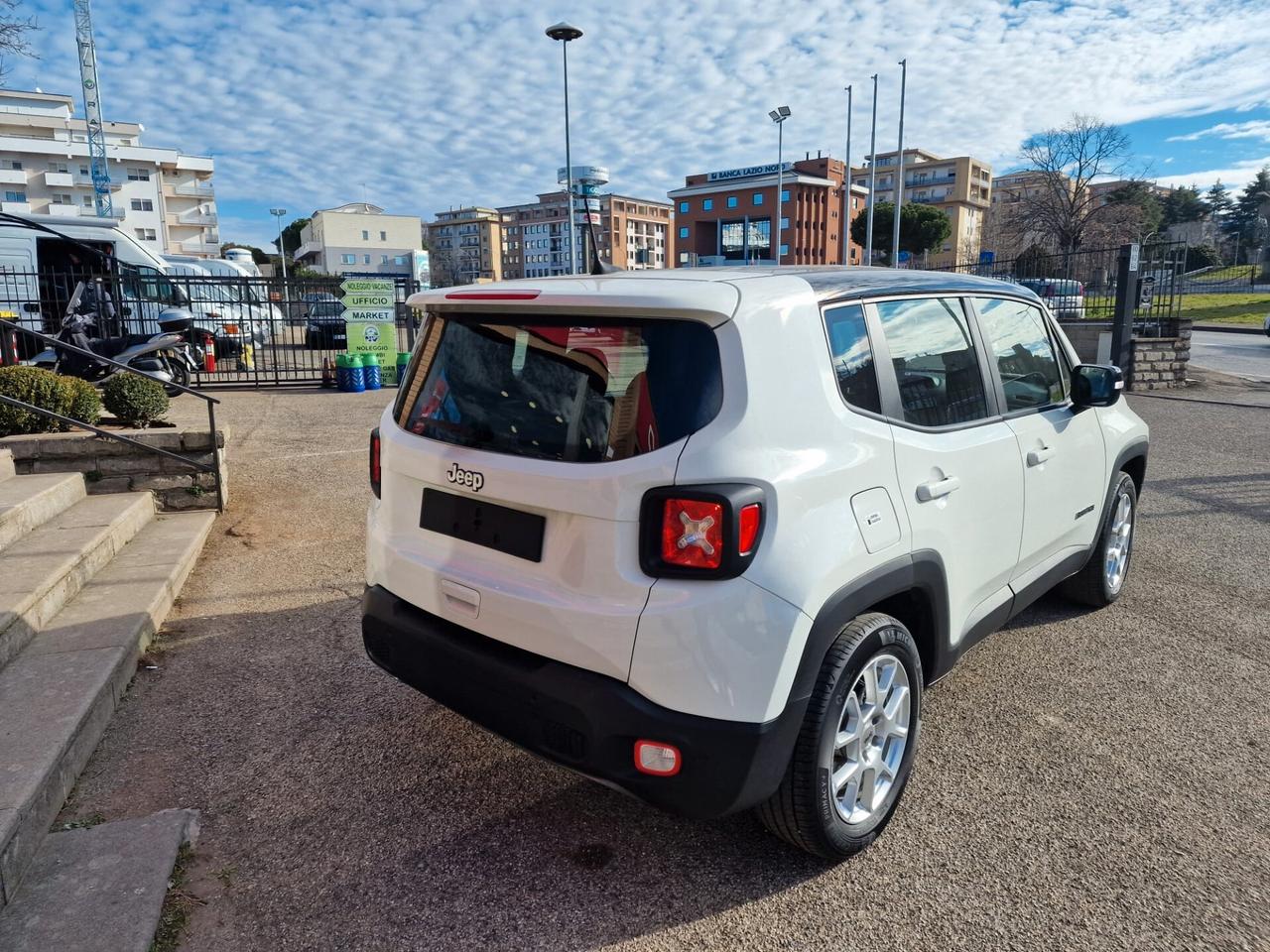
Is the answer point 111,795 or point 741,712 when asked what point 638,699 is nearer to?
A: point 741,712

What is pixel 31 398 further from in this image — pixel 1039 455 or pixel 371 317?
pixel 371 317

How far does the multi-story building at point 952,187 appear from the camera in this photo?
108 metres

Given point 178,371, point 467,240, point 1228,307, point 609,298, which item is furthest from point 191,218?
point 609,298

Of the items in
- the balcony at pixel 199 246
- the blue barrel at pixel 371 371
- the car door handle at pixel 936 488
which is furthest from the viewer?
the balcony at pixel 199 246

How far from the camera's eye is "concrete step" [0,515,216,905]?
2.54 m

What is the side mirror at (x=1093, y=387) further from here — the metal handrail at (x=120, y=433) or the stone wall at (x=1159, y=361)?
the stone wall at (x=1159, y=361)

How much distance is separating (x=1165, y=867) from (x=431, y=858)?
222cm

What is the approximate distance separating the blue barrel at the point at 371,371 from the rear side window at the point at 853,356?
13.3 metres

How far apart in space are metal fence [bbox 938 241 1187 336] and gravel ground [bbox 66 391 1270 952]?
12.8 meters

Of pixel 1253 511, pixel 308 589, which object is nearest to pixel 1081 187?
pixel 1253 511

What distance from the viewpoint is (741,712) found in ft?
7.03

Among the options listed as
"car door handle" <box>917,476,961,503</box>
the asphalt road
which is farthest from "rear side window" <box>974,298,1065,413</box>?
the asphalt road

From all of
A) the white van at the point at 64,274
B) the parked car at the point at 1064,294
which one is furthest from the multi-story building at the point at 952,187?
the white van at the point at 64,274

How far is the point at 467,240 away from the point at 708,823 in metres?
163
